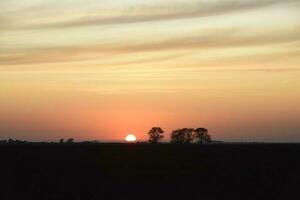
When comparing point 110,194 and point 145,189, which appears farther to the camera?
point 145,189

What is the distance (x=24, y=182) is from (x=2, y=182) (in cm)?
106

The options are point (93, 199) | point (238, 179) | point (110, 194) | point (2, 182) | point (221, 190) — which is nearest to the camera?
point (93, 199)

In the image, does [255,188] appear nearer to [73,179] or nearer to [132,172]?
[73,179]

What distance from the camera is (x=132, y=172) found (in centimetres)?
4228

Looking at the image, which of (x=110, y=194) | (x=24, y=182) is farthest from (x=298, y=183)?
(x=24, y=182)

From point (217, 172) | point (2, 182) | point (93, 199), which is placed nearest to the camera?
point (93, 199)

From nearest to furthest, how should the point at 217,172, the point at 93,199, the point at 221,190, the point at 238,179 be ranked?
the point at 93,199, the point at 221,190, the point at 238,179, the point at 217,172

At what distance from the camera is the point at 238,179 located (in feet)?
118

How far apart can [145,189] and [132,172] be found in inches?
464

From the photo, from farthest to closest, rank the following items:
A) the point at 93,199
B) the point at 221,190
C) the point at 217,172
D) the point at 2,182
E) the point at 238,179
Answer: the point at 217,172, the point at 238,179, the point at 2,182, the point at 221,190, the point at 93,199

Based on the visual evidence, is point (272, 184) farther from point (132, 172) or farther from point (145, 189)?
point (132, 172)

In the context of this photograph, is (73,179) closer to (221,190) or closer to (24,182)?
(24,182)

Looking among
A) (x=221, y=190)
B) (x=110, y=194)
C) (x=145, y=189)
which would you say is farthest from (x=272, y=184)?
(x=110, y=194)

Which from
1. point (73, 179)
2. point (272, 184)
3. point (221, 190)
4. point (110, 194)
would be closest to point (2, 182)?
point (73, 179)
